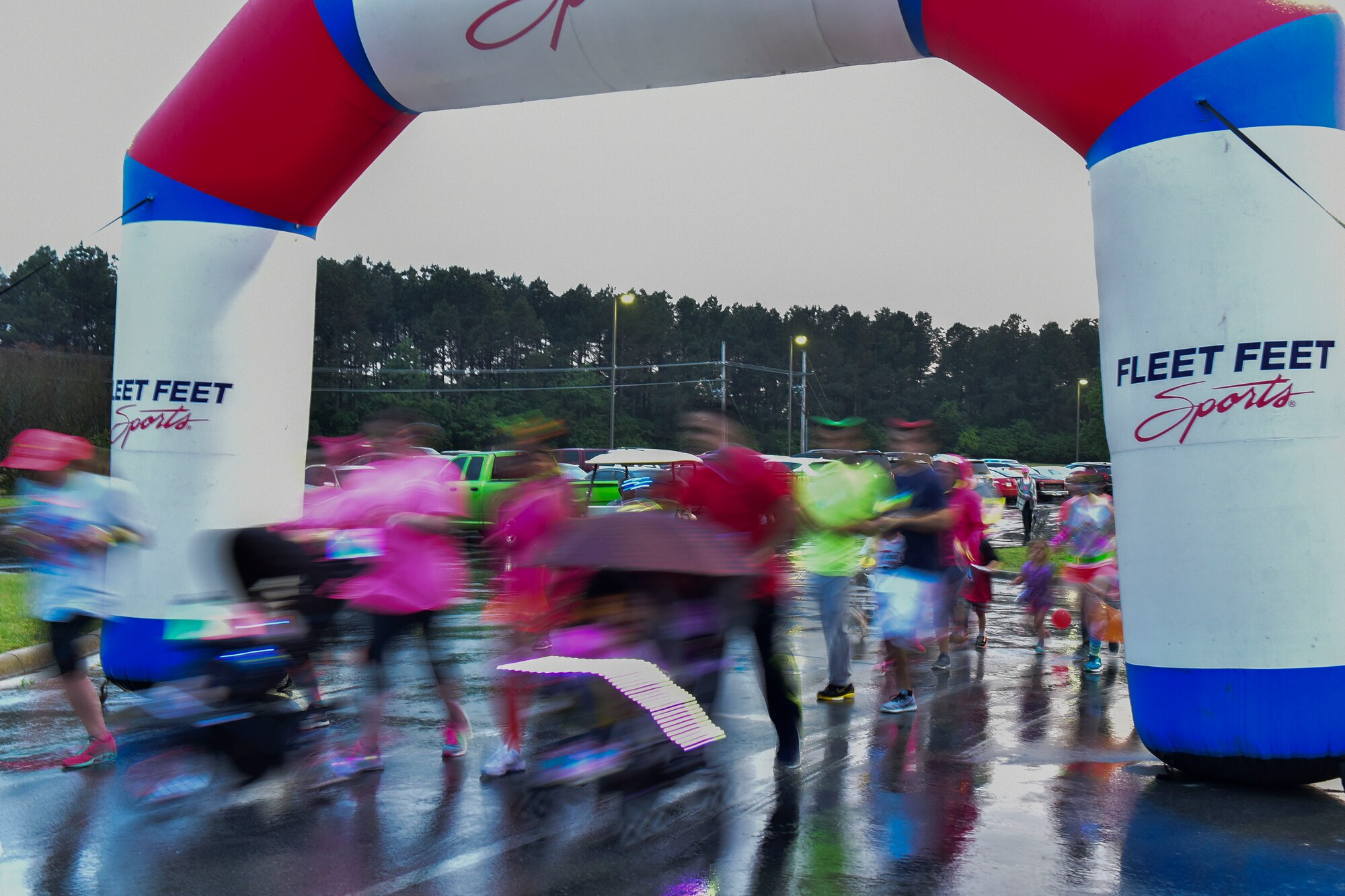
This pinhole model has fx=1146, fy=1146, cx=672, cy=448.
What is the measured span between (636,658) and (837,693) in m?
3.83

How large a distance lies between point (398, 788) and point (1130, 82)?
5183 mm

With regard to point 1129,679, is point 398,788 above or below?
below

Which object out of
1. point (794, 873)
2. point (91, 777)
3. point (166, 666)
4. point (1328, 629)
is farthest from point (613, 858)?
point (166, 666)

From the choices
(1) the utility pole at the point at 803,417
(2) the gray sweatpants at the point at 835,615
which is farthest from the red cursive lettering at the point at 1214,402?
(1) the utility pole at the point at 803,417

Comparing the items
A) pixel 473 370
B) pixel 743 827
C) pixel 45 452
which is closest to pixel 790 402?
pixel 473 370

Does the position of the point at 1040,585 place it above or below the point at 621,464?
below

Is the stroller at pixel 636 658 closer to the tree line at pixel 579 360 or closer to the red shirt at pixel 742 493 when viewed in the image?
the red shirt at pixel 742 493

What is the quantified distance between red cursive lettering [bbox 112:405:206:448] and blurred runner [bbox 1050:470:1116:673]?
723cm

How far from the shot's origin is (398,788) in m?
5.84

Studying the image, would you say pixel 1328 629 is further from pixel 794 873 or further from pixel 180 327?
pixel 180 327

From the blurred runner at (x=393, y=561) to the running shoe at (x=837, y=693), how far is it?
10.2ft

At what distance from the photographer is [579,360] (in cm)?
8919

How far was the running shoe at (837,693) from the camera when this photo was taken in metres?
8.22

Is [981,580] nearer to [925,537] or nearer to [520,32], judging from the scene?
[925,537]
